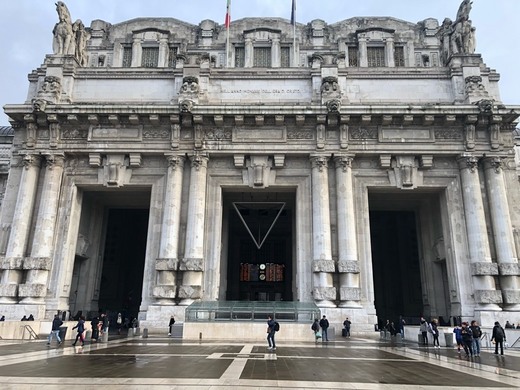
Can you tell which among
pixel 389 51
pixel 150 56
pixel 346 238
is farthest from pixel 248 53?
pixel 346 238

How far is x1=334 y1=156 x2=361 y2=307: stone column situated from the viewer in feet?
84.6

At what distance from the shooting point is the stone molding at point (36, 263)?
26484 mm

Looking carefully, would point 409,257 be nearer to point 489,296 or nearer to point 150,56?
point 489,296

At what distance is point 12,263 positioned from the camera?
26.5 metres

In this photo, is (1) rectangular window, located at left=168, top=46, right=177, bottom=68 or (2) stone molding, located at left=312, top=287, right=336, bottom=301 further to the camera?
(1) rectangular window, located at left=168, top=46, right=177, bottom=68

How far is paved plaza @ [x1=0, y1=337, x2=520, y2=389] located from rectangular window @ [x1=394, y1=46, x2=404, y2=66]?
28.8 m

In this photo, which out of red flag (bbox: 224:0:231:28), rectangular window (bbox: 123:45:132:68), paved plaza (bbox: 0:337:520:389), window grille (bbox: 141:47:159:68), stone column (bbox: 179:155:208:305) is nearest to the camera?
paved plaza (bbox: 0:337:520:389)

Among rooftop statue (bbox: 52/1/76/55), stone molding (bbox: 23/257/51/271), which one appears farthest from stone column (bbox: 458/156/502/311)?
rooftop statue (bbox: 52/1/76/55)

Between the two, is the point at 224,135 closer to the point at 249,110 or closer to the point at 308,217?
the point at 249,110

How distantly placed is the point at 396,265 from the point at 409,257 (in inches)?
99.8

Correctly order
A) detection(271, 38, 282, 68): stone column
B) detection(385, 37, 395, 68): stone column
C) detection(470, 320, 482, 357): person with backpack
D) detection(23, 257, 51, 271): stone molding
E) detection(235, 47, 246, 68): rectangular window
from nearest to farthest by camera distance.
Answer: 1. detection(470, 320, 482, 357): person with backpack
2. detection(23, 257, 51, 271): stone molding
3. detection(385, 37, 395, 68): stone column
4. detection(271, 38, 282, 68): stone column
5. detection(235, 47, 246, 68): rectangular window

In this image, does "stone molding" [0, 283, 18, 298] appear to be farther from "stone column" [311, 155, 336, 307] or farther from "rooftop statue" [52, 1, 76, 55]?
"stone column" [311, 155, 336, 307]

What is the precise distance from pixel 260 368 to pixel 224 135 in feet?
67.7

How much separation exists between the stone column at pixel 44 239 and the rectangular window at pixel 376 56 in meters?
27.5
